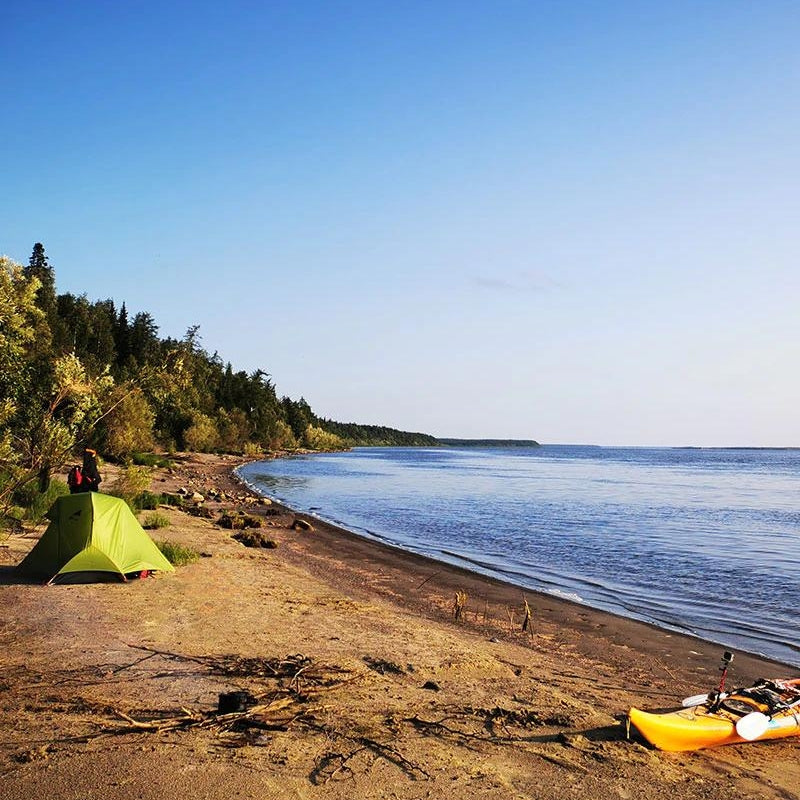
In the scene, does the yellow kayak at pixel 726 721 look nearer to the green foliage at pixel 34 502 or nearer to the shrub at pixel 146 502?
the green foliage at pixel 34 502

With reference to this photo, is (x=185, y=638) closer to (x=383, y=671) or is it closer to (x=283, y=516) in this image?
(x=383, y=671)

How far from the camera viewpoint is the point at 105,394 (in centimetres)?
1530

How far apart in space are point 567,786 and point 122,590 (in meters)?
9.41

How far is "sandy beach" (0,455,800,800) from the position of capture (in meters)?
6.03

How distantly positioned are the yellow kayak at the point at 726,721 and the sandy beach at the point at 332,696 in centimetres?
14

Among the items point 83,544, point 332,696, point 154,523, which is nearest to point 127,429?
point 154,523

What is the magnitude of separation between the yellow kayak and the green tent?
10.2m

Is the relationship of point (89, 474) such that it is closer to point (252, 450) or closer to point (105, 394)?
point (105, 394)

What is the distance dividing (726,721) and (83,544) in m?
11.4

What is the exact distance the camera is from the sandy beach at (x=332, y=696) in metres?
A: 6.03

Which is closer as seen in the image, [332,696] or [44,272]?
[332,696]

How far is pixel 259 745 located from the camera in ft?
21.2

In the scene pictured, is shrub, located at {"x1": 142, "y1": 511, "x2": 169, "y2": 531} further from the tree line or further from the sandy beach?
the sandy beach

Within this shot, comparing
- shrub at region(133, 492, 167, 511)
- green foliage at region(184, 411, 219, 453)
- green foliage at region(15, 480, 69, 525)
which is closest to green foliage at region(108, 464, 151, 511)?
shrub at region(133, 492, 167, 511)
